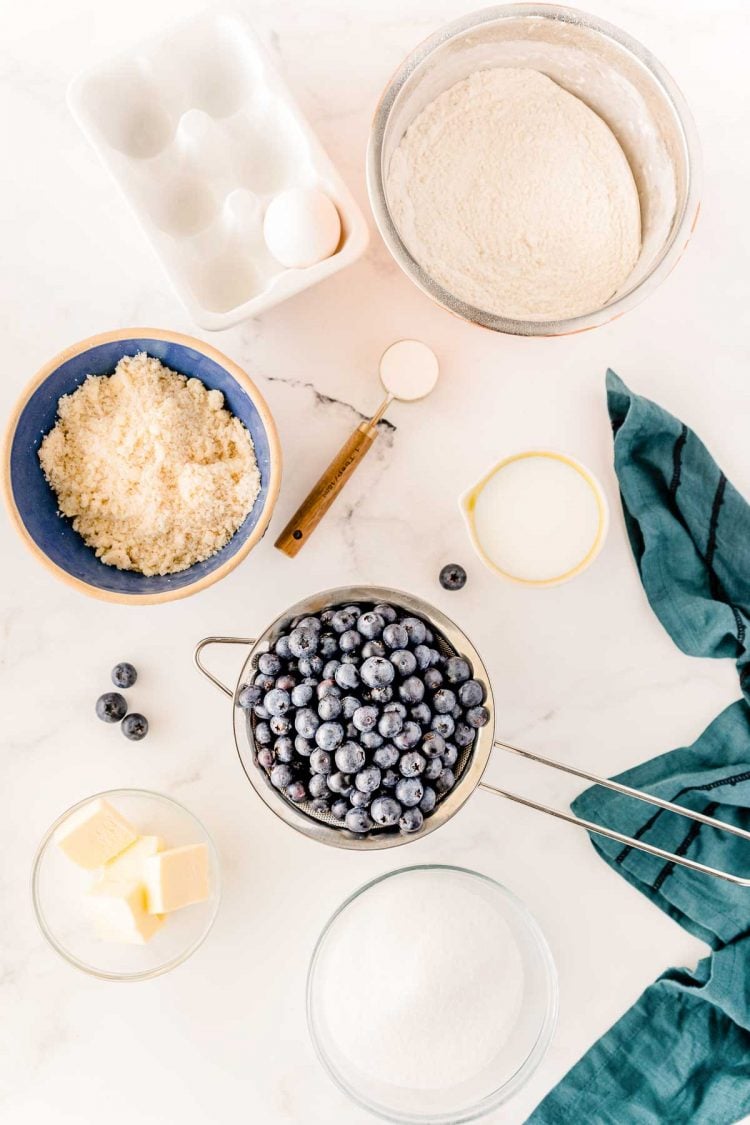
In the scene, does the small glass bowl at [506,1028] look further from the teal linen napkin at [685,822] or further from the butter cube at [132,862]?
the butter cube at [132,862]

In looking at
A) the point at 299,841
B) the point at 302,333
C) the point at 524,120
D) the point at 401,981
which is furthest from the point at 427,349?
the point at 401,981

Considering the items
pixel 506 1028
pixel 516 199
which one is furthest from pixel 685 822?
pixel 516 199

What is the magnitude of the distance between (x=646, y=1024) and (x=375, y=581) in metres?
0.69


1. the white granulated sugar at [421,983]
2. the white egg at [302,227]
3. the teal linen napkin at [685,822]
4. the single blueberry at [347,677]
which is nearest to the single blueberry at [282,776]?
the single blueberry at [347,677]

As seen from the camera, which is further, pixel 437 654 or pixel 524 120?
pixel 524 120

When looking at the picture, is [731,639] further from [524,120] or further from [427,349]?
[524,120]

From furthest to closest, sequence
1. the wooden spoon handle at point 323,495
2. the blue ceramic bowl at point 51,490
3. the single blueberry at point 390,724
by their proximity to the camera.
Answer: the wooden spoon handle at point 323,495 < the blue ceramic bowl at point 51,490 < the single blueberry at point 390,724

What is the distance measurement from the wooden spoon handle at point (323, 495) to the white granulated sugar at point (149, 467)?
0.10 meters

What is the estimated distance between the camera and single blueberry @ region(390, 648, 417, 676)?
0.95 meters

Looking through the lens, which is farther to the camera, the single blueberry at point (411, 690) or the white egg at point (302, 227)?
the white egg at point (302, 227)

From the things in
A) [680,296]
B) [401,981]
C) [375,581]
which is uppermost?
[680,296]

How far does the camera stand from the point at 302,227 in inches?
41.0

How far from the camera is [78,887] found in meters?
1.19

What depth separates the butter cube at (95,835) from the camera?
3.67 feet
